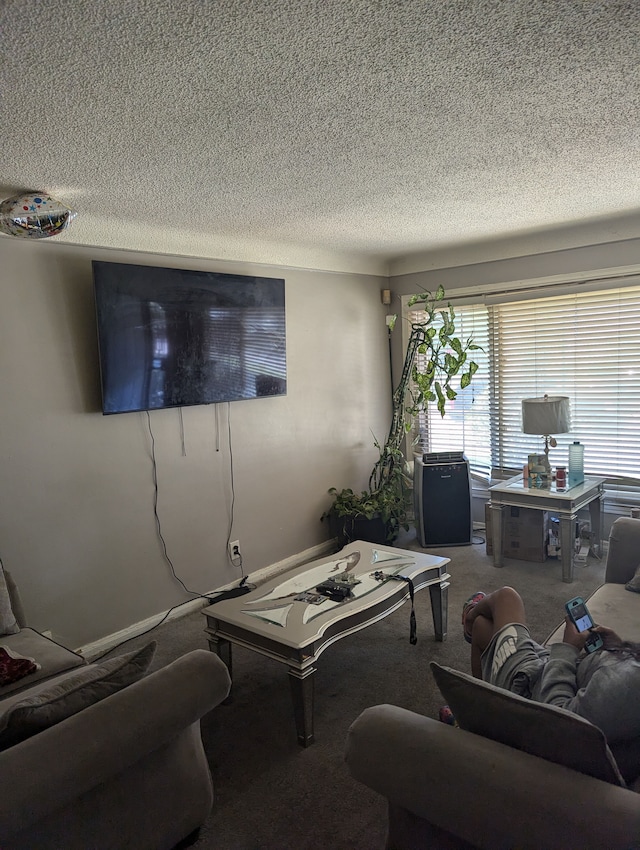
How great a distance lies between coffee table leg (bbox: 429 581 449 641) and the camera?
3.02 metres

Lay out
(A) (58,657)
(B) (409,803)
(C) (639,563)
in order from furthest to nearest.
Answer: (C) (639,563)
(A) (58,657)
(B) (409,803)

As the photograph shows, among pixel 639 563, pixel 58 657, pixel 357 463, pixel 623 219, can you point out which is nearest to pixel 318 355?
pixel 357 463

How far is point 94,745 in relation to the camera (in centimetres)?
141

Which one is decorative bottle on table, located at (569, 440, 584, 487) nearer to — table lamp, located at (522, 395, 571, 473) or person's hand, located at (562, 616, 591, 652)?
table lamp, located at (522, 395, 571, 473)

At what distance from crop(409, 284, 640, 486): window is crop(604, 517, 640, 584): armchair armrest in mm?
1431

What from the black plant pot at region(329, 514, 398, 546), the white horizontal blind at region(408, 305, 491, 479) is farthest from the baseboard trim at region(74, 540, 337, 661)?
the white horizontal blind at region(408, 305, 491, 479)

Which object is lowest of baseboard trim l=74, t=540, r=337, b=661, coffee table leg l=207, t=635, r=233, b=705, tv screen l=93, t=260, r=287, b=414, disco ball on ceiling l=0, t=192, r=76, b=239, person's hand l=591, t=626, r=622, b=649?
baseboard trim l=74, t=540, r=337, b=661

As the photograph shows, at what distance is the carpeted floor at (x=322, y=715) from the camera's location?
1.90 meters

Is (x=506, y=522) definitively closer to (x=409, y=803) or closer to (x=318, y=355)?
(x=318, y=355)

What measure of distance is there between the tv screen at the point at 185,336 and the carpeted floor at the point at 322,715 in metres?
1.40

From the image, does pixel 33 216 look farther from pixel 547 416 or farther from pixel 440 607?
pixel 547 416

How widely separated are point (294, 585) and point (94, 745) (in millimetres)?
1502

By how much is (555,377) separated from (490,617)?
2.62 m

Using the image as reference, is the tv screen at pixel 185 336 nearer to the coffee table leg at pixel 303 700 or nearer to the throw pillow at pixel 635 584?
the coffee table leg at pixel 303 700
